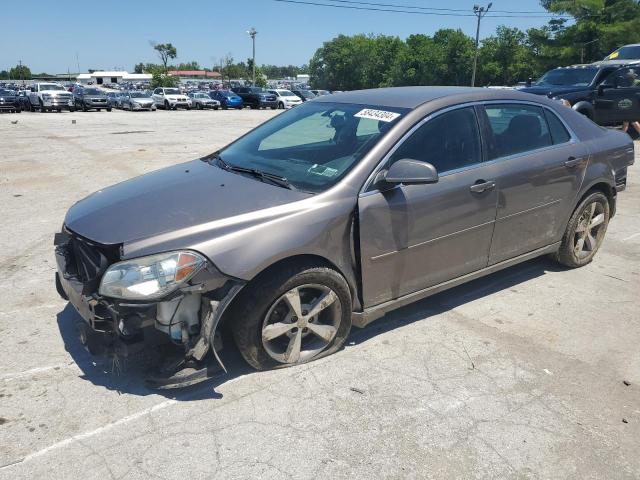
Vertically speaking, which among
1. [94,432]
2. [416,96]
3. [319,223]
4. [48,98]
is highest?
[416,96]

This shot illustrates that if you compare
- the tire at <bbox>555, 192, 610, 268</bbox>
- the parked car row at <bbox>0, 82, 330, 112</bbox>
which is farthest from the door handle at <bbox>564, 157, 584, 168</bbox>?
the parked car row at <bbox>0, 82, 330, 112</bbox>

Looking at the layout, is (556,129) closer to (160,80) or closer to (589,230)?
(589,230)

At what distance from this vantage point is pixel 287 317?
3.09 m

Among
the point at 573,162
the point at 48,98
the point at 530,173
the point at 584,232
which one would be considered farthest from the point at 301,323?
Answer: the point at 48,98

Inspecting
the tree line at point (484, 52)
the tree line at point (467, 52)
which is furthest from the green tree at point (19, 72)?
the tree line at point (484, 52)

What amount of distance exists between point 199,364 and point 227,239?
706 mm

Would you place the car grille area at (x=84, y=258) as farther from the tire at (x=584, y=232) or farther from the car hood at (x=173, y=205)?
the tire at (x=584, y=232)

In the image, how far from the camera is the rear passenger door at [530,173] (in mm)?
3885

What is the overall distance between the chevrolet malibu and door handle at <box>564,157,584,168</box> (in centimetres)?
1

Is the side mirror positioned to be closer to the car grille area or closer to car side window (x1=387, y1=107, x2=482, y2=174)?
car side window (x1=387, y1=107, x2=482, y2=174)

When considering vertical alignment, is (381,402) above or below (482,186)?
below

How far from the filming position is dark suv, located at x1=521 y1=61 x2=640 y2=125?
42.4 feet

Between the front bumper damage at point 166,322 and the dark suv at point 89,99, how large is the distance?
35.3 m

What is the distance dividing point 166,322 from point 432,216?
1796 mm
